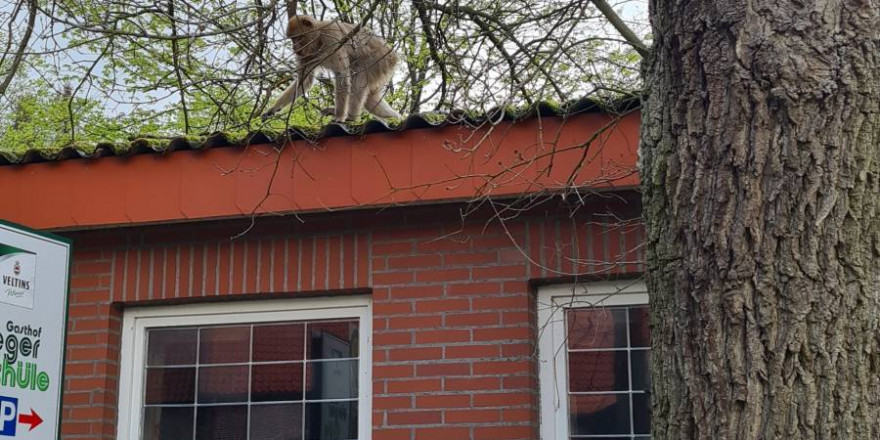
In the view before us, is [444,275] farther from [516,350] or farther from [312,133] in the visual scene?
Result: [312,133]

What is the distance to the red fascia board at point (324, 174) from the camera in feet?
17.5

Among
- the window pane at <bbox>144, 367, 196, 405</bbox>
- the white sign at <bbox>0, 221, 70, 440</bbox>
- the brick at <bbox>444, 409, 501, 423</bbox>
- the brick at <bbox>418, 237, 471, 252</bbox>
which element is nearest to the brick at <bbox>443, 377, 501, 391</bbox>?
the brick at <bbox>444, 409, 501, 423</bbox>

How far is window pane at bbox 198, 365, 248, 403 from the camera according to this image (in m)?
6.14

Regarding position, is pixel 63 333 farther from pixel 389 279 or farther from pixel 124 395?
pixel 389 279

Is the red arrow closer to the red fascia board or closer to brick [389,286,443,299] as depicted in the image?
the red fascia board

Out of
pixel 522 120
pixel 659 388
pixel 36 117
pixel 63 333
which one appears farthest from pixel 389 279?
pixel 36 117

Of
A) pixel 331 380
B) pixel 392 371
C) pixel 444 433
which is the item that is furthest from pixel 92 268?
pixel 444 433

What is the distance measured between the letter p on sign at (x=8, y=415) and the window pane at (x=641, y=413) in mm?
2844

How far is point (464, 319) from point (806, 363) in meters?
3.16

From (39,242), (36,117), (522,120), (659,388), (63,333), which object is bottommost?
(659,388)

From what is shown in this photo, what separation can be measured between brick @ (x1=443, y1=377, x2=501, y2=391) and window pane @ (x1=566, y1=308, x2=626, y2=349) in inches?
17.7

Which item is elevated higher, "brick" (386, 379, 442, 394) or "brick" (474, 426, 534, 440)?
"brick" (386, 379, 442, 394)

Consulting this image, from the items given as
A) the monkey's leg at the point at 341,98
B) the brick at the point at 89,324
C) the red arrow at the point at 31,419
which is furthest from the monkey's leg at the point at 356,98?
the red arrow at the point at 31,419

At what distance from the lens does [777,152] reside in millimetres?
2801
